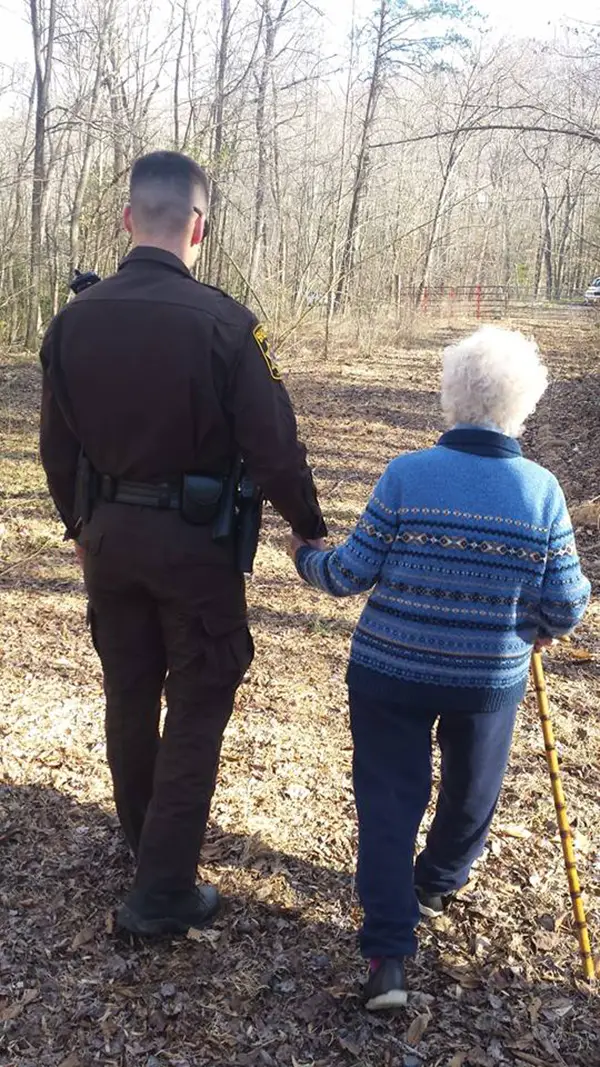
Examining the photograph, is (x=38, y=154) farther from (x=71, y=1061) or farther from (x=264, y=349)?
(x=71, y=1061)

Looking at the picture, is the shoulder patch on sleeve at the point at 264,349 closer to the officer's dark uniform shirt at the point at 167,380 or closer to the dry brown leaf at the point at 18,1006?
the officer's dark uniform shirt at the point at 167,380

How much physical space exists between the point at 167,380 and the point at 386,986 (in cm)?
188

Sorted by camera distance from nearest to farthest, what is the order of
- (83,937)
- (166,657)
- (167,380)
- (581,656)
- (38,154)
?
(167,380)
(166,657)
(83,937)
(581,656)
(38,154)

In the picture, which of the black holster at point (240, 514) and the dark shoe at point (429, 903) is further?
the dark shoe at point (429, 903)

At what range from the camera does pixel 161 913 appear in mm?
2768

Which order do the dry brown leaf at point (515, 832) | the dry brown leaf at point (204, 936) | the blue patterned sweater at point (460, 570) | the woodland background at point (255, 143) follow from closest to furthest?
the blue patterned sweater at point (460, 570)
the dry brown leaf at point (204, 936)
the dry brown leaf at point (515, 832)
the woodland background at point (255, 143)

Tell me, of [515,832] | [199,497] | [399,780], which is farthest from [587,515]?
[199,497]

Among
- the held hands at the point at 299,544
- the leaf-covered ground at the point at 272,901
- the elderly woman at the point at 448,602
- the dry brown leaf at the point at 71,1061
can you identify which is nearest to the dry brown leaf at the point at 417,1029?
the leaf-covered ground at the point at 272,901

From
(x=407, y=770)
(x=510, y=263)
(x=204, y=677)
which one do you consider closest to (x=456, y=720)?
(x=407, y=770)

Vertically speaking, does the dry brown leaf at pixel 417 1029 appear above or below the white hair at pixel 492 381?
below

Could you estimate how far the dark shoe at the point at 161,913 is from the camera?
108 inches

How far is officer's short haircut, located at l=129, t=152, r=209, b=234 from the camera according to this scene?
2510mm

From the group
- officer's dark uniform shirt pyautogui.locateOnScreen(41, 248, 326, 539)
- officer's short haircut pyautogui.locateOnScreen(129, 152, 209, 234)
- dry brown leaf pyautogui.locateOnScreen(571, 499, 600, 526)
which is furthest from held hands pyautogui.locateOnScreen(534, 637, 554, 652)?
dry brown leaf pyautogui.locateOnScreen(571, 499, 600, 526)

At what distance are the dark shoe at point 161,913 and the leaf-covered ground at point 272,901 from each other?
6cm
